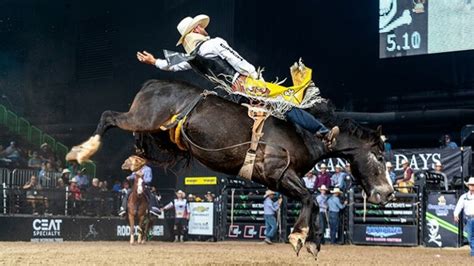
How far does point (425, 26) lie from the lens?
18500 millimetres

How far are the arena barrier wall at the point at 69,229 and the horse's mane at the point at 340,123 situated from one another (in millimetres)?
11657

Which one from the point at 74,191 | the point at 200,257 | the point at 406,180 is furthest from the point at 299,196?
the point at 74,191

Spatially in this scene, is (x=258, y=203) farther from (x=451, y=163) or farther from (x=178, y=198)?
(x=451, y=163)

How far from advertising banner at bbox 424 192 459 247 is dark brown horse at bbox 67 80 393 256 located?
30.5ft

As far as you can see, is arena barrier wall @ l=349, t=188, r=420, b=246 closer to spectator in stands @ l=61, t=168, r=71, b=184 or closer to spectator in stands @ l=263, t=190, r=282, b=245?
spectator in stands @ l=263, t=190, r=282, b=245

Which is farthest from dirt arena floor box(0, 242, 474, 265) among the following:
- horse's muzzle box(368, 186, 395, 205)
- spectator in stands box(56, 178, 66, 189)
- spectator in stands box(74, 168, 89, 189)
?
spectator in stands box(74, 168, 89, 189)

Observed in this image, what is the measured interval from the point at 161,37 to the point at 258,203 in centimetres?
616

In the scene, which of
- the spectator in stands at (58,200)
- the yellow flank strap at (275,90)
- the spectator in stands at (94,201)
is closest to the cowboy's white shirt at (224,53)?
the yellow flank strap at (275,90)

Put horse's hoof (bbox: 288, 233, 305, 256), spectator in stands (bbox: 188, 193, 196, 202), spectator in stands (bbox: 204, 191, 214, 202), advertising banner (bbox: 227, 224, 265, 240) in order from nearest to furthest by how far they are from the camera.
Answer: horse's hoof (bbox: 288, 233, 305, 256) < advertising banner (bbox: 227, 224, 265, 240) < spectator in stands (bbox: 204, 191, 214, 202) < spectator in stands (bbox: 188, 193, 196, 202)

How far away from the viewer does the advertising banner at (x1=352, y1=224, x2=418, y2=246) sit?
17.9 metres

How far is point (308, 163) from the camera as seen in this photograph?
8492mm

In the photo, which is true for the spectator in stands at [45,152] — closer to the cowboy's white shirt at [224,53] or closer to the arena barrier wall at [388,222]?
the arena barrier wall at [388,222]

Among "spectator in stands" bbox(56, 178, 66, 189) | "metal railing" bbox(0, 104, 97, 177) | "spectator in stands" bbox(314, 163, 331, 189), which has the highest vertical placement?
"metal railing" bbox(0, 104, 97, 177)

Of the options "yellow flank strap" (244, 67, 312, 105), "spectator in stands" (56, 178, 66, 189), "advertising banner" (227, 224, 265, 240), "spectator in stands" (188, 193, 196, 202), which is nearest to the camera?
"yellow flank strap" (244, 67, 312, 105)
